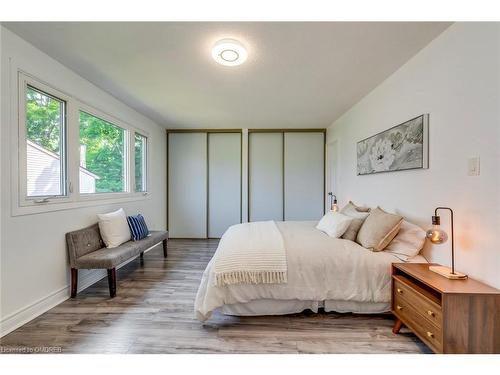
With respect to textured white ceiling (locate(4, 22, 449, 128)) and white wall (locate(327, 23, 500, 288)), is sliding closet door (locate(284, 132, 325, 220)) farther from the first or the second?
white wall (locate(327, 23, 500, 288))

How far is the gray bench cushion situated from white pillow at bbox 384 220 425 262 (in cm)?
267

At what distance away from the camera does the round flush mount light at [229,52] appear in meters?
1.88

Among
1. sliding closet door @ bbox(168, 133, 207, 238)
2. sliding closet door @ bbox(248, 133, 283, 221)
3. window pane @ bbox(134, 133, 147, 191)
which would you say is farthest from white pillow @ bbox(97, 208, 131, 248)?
sliding closet door @ bbox(248, 133, 283, 221)

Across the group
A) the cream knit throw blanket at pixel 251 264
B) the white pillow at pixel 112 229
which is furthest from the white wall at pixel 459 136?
the white pillow at pixel 112 229

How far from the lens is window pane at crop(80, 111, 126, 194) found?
2715mm

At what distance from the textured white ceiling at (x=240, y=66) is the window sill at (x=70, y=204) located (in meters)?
1.39

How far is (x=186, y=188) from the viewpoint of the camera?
5.00 m

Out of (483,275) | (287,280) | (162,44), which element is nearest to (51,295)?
(287,280)

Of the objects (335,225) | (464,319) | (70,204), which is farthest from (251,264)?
(70,204)

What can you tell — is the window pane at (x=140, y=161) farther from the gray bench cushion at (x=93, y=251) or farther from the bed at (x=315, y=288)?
the bed at (x=315, y=288)

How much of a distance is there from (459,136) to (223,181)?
3.93 meters

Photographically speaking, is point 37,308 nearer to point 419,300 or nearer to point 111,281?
point 111,281

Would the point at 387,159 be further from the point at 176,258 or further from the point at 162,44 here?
the point at 176,258
